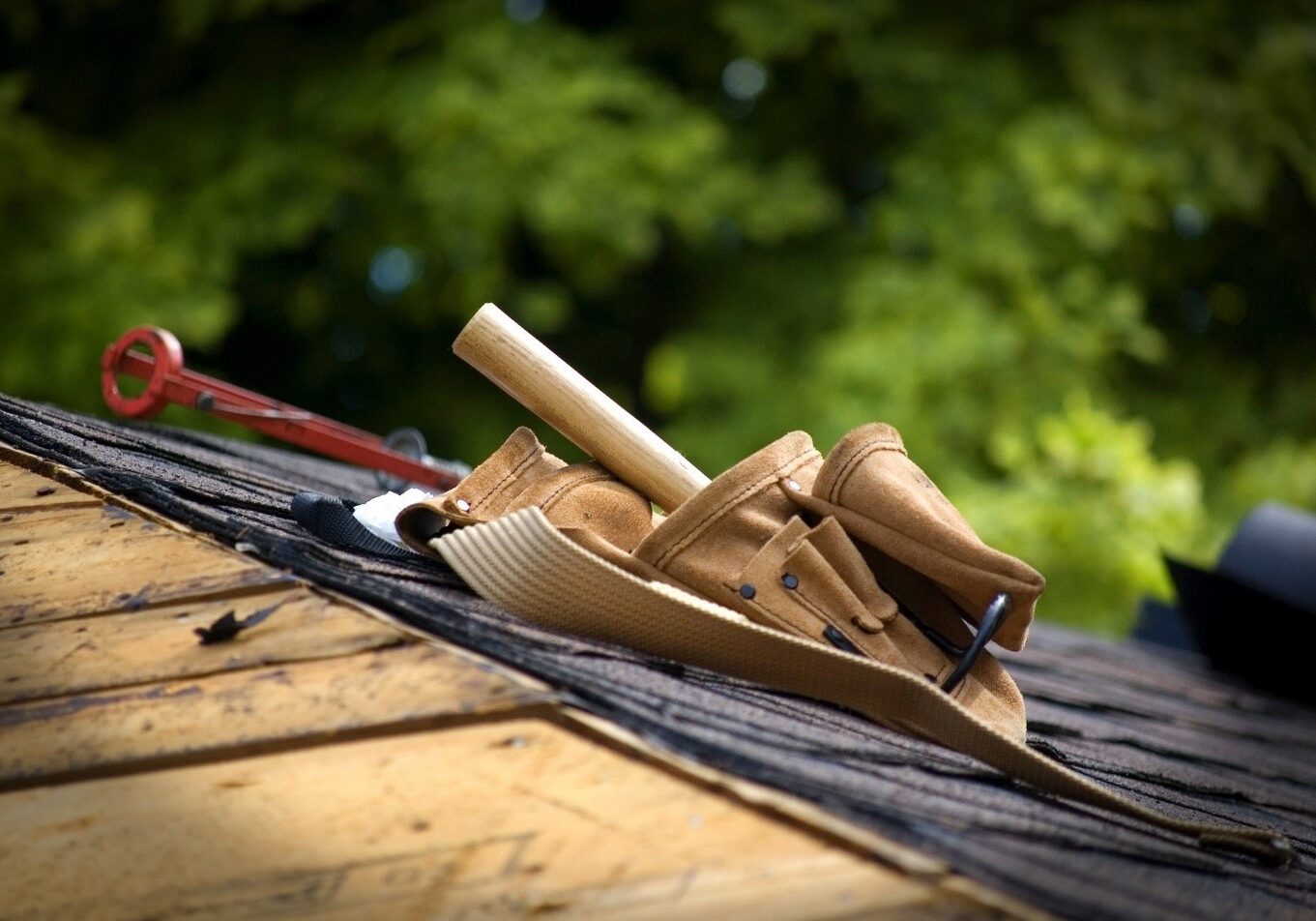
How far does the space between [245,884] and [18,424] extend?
0.82m

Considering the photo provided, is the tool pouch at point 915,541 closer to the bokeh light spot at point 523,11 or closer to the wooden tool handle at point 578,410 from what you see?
the wooden tool handle at point 578,410

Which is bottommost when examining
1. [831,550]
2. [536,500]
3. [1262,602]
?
[536,500]

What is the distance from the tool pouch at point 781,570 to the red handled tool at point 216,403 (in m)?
1.00

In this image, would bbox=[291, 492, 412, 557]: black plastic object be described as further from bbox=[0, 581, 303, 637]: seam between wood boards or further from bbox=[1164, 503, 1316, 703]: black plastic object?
bbox=[1164, 503, 1316, 703]: black plastic object

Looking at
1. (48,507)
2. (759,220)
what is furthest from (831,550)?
(759,220)

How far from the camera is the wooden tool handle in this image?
1.49m

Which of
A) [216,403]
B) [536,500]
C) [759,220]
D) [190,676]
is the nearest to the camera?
[190,676]

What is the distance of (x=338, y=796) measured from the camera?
0.94 metres

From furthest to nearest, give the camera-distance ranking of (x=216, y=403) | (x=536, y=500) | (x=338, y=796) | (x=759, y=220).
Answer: (x=759, y=220) < (x=216, y=403) < (x=536, y=500) < (x=338, y=796)

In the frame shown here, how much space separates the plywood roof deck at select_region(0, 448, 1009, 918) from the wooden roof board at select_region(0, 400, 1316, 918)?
5cm

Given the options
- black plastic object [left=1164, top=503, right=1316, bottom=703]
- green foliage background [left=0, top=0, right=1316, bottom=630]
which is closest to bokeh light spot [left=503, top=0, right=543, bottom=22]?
green foliage background [left=0, top=0, right=1316, bottom=630]

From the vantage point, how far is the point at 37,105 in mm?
7699

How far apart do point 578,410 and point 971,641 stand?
17.6 inches

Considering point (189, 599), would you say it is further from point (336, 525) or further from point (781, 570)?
point (781, 570)
